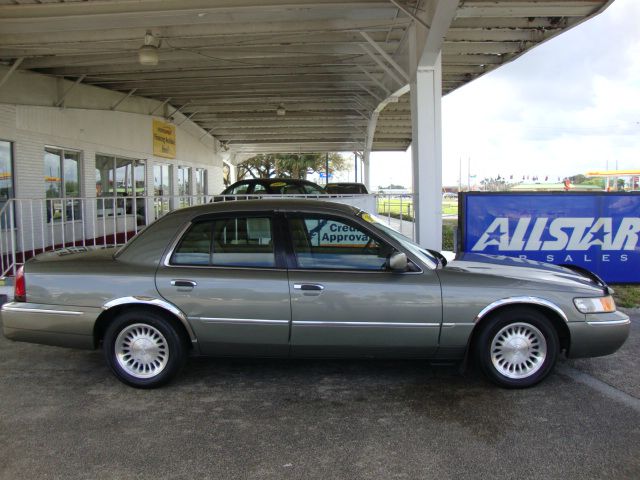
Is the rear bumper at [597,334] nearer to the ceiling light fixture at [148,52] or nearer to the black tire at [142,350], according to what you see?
the black tire at [142,350]

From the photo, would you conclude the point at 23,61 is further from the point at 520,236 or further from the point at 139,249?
the point at 520,236

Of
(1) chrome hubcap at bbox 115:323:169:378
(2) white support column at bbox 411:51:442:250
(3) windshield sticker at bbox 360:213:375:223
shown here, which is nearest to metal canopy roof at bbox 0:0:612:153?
(2) white support column at bbox 411:51:442:250

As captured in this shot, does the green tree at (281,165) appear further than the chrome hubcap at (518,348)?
Yes

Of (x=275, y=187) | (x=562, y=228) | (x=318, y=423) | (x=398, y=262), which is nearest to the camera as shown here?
(x=318, y=423)

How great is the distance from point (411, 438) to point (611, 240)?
6.31 metres

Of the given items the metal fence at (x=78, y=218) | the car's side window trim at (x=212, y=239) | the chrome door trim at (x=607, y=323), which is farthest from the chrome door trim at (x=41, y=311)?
the chrome door trim at (x=607, y=323)

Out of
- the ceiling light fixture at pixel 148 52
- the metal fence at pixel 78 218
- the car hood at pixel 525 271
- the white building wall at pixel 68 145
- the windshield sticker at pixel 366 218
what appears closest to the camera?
the car hood at pixel 525 271

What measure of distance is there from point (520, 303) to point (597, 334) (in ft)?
2.19

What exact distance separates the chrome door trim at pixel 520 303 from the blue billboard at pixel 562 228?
4.23 metres

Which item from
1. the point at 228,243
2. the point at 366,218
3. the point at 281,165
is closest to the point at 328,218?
the point at 366,218

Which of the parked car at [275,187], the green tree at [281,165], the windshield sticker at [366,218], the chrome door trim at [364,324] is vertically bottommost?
the chrome door trim at [364,324]

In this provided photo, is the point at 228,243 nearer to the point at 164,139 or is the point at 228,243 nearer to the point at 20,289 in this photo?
the point at 20,289

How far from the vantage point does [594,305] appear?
4383 millimetres

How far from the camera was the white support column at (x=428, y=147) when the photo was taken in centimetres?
891
